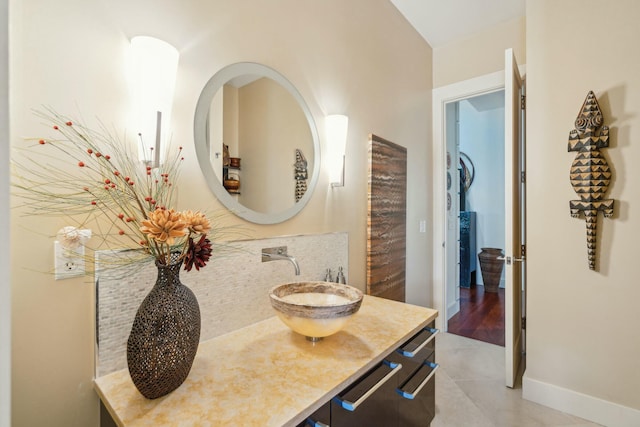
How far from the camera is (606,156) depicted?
5.42 ft

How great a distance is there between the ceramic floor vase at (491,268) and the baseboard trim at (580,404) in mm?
2891

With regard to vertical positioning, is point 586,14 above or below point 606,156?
above

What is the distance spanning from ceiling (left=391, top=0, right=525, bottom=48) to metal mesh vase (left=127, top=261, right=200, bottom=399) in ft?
8.43

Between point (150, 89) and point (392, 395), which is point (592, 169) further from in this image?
point (150, 89)

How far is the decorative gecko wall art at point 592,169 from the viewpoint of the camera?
1615mm

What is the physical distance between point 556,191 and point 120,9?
2.27 meters

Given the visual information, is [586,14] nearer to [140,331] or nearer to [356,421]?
[356,421]

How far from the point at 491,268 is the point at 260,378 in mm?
4598

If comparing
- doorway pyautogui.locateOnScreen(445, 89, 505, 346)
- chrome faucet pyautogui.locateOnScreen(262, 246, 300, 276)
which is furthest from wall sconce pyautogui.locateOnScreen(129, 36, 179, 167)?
doorway pyautogui.locateOnScreen(445, 89, 505, 346)

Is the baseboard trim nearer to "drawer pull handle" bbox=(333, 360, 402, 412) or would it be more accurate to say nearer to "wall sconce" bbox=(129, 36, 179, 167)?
"drawer pull handle" bbox=(333, 360, 402, 412)

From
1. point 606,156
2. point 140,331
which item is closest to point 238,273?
point 140,331

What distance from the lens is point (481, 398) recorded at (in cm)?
193

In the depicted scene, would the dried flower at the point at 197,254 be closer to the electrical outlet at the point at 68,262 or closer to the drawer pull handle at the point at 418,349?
the electrical outlet at the point at 68,262

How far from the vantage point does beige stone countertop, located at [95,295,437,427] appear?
71 cm
